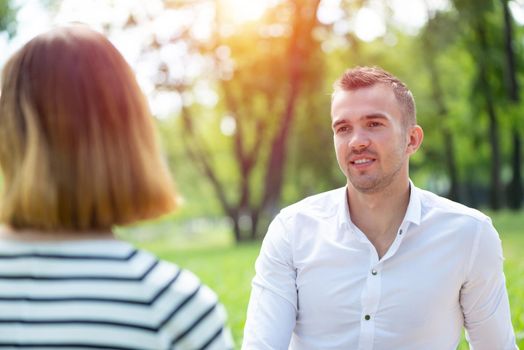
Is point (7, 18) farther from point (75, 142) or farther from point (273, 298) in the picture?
point (75, 142)

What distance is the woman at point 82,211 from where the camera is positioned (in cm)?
172

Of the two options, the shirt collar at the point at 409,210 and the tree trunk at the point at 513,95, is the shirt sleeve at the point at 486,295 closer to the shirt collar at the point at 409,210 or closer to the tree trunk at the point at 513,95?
the shirt collar at the point at 409,210

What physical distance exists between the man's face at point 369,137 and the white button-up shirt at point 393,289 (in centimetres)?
15

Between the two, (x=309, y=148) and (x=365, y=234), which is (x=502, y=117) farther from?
(x=365, y=234)

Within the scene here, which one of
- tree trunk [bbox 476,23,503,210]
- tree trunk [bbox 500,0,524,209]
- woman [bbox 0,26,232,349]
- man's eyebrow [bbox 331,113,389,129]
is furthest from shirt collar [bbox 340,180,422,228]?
tree trunk [bbox 476,23,503,210]

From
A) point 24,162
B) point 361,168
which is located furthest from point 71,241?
point 361,168

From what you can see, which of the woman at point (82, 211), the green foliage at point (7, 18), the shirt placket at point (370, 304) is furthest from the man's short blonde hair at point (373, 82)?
the green foliage at point (7, 18)

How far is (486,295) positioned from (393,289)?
41 cm

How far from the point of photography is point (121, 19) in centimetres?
2639

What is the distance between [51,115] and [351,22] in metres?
27.8

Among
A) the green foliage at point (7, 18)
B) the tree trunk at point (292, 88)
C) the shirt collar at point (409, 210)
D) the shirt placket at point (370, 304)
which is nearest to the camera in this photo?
the shirt placket at point (370, 304)

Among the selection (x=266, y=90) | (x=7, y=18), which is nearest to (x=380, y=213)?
(x=7, y=18)

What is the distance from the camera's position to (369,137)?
11.8ft

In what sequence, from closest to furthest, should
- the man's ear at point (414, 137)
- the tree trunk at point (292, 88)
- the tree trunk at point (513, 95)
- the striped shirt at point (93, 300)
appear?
the striped shirt at point (93, 300)
the man's ear at point (414, 137)
the tree trunk at point (513, 95)
the tree trunk at point (292, 88)
